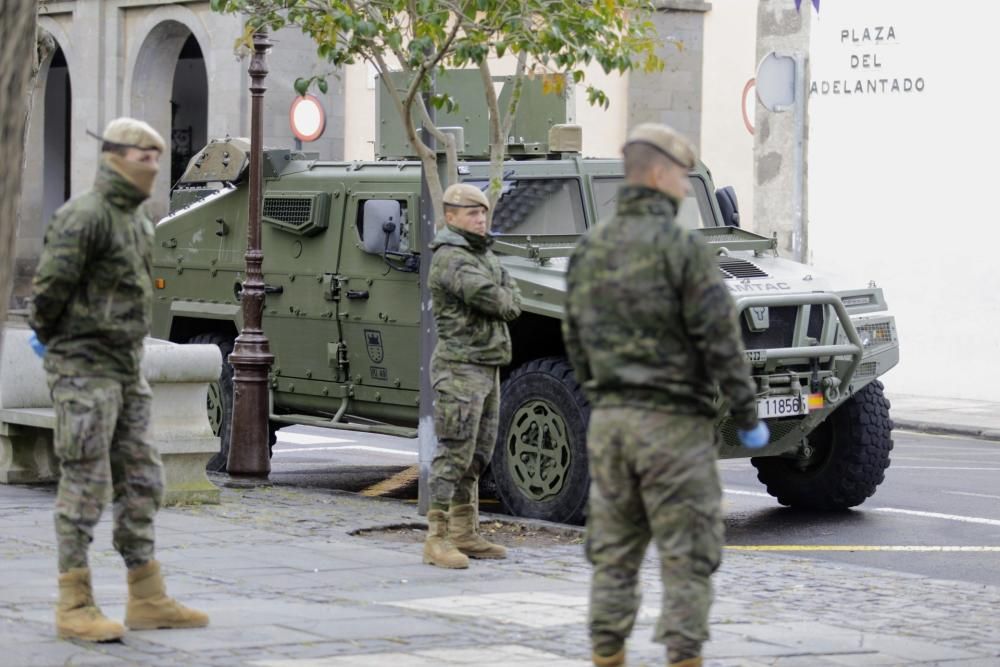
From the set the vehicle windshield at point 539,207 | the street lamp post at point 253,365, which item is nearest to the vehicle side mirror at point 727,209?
the vehicle windshield at point 539,207

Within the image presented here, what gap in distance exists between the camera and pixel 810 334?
1170 cm

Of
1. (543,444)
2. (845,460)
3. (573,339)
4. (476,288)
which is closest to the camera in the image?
(573,339)

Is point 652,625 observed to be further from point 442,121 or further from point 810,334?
point 442,121

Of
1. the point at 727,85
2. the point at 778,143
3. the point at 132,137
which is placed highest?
the point at 727,85

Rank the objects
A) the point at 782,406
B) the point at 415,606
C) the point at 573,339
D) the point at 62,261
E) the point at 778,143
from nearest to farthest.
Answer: the point at 573,339
the point at 62,261
the point at 415,606
the point at 782,406
the point at 778,143

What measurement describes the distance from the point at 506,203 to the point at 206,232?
9.95ft

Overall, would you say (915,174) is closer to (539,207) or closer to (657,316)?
(539,207)

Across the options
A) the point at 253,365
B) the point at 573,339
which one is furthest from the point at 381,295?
the point at 573,339

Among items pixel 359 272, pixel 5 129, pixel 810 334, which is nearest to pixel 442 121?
pixel 359 272

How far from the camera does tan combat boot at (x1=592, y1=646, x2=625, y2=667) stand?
6.00 meters

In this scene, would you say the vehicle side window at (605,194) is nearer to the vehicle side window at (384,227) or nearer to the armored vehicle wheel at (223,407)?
the vehicle side window at (384,227)

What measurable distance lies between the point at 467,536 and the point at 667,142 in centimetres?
415

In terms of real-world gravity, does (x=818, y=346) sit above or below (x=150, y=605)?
above

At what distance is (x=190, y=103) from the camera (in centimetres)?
3528
